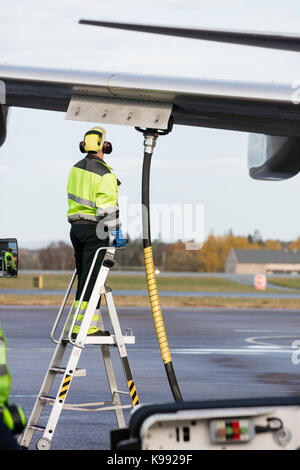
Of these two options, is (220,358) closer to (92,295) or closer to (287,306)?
(92,295)

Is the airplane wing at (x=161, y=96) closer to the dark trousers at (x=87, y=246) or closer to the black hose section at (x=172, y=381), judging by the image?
the dark trousers at (x=87, y=246)

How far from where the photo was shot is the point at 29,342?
54.1 ft

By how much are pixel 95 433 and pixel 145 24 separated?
368 cm

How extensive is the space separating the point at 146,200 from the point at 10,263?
107 centimetres

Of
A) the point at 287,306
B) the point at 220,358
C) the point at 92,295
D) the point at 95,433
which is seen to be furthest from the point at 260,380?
the point at 287,306

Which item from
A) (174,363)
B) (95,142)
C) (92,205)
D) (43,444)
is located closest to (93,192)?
(92,205)

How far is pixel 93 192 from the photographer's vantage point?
22.2 ft

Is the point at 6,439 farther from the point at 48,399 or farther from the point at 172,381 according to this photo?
the point at 48,399

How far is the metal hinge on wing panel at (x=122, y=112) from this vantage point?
244 inches

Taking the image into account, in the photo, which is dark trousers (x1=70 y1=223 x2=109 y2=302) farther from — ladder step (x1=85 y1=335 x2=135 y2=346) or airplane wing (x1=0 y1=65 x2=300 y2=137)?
airplane wing (x1=0 y1=65 x2=300 y2=137)

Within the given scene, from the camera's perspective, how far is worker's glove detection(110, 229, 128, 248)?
6543 millimetres

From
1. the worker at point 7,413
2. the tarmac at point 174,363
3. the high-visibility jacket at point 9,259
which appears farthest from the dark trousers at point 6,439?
the tarmac at point 174,363

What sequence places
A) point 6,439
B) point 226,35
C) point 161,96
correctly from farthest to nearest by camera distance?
point 226,35 → point 161,96 → point 6,439

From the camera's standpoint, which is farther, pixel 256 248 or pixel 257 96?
pixel 256 248
